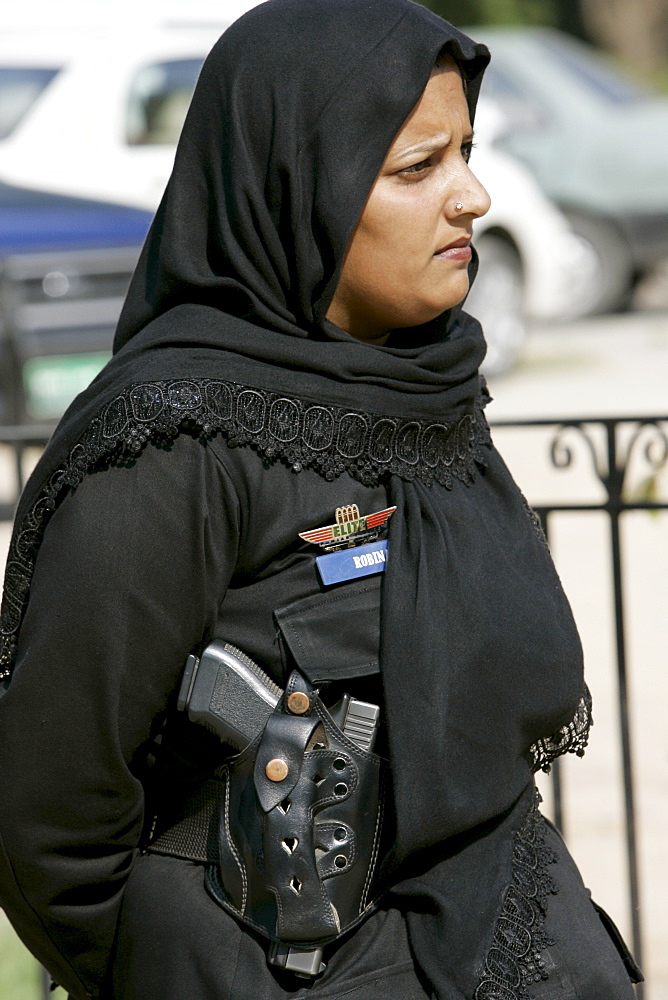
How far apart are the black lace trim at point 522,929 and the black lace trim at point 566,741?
11 centimetres

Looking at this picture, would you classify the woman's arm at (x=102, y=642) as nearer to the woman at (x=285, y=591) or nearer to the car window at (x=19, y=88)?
the woman at (x=285, y=591)

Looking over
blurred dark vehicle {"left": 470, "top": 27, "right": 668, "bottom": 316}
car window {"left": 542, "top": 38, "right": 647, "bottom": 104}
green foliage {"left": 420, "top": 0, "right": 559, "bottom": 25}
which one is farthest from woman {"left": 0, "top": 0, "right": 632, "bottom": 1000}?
green foliage {"left": 420, "top": 0, "right": 559, "bottom": 25}

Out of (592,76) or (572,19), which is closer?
(592,76)

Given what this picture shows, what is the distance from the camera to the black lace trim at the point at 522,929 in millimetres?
1623

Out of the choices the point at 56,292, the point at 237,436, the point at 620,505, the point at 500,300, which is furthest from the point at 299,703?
the point at 500,300

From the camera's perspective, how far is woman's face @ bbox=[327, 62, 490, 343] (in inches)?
66.7

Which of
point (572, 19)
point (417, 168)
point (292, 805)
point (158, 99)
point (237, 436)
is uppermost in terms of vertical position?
point (417, 168)

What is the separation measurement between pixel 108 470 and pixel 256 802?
0.42 meters

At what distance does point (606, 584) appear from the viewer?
20.0ft

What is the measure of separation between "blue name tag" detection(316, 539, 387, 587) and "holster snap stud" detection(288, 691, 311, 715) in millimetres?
131

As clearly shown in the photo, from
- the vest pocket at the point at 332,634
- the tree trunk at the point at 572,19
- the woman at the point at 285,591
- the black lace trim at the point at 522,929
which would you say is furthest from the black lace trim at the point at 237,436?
the tree trunk at the point at 572,19

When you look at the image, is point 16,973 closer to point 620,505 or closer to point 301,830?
point 620,505

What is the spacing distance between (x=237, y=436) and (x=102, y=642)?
10.9 inches

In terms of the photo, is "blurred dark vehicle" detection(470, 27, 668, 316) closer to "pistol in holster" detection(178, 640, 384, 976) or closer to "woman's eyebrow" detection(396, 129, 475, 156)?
"woman's eyebrow" detection(396, 129, 475, 156)
